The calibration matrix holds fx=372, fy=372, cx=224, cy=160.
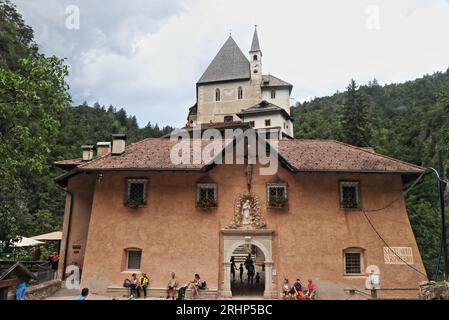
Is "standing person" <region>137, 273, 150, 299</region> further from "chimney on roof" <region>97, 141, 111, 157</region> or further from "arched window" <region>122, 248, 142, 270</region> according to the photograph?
"chimney on roof" <region>97, 141, 111, 157</region>

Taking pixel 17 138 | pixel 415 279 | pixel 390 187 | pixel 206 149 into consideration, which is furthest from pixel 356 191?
pixel 17 138

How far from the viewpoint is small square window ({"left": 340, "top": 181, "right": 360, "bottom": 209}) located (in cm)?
1773

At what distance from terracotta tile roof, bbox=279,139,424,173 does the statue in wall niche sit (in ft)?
8.44

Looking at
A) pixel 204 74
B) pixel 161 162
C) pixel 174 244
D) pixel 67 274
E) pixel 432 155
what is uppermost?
pixel 204 74

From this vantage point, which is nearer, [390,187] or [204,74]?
[390,187]

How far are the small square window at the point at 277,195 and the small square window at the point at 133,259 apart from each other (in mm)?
6618

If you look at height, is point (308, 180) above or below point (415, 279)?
above

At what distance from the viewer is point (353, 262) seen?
17359mm

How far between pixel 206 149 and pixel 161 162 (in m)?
2.74

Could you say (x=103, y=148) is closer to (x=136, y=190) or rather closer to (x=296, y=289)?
(x=136, y=190)

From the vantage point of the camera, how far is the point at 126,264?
17.7m

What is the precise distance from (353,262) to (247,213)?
541cm

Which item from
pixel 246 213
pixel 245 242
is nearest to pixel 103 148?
pixel 246 213
